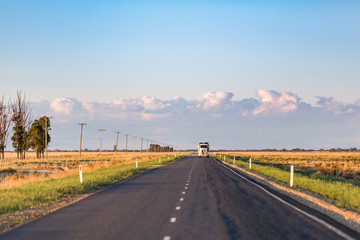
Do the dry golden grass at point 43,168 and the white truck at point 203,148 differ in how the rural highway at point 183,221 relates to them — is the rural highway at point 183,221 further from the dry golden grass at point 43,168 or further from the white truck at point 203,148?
the white truck at point 203,148

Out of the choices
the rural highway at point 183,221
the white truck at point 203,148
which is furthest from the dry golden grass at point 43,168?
the white truck at point 203,148

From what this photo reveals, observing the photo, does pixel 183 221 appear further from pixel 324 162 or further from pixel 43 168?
pixel 324 162

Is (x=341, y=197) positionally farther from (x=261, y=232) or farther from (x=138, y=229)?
(x=138, y=229)

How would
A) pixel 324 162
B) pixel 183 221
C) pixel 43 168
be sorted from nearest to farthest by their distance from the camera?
pixel 183 221
pixel 43 168
pixel 324 162

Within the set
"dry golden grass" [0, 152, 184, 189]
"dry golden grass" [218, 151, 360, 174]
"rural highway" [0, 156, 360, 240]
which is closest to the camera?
"rural highway" [0, 156, 360, 240]

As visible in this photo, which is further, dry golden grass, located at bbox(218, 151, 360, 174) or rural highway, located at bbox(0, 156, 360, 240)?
dry golden grass, located at bbox(218, 151, 360, 174)

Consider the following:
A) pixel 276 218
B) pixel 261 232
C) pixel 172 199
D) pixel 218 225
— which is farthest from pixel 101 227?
pixel 172 199

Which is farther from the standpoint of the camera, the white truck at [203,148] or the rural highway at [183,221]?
the white truck at [203,148]

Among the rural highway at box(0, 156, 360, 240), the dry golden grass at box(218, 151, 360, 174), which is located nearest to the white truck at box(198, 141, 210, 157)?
the dry golden grass at box(218, 151, 360, 174)

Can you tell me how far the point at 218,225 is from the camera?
995 centimetres

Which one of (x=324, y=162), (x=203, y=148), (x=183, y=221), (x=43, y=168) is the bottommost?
(x=43, y=168)

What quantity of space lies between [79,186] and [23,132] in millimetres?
68999

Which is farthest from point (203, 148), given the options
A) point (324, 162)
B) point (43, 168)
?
point (43, 168)

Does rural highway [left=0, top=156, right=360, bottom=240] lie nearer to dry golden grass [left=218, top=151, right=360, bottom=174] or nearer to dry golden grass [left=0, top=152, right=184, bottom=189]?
dry golden grass [left=0, top=152, right=184, bottom=189]
